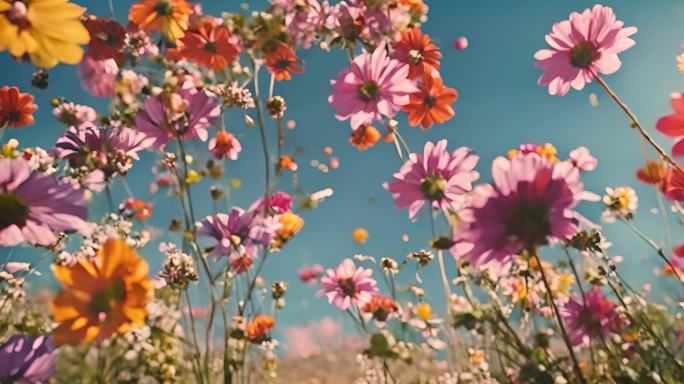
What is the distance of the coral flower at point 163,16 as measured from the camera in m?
1.00

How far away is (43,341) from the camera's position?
0.80 meters

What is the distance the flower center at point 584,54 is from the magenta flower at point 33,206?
46.5 inches

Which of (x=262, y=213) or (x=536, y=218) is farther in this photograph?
(x=262, y=213)

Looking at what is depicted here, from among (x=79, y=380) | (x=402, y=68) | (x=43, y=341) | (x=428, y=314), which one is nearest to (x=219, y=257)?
(x=43, y=341)

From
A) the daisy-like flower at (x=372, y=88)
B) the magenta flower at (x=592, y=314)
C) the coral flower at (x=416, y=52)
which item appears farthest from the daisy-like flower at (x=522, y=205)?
the magenta flower at (x=592, y=314)

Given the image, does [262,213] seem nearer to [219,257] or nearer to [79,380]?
[219,257]

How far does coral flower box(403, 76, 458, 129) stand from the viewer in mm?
1361

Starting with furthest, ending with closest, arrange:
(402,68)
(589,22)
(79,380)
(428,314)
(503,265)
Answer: (428,314) < (79,380) < (589,22) < (402,68) < (503,265)

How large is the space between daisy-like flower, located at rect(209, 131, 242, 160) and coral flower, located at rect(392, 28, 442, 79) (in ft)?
1.50

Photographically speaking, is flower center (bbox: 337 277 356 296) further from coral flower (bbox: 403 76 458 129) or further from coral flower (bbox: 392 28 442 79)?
coral flower (bbox: 392 28 442 79)

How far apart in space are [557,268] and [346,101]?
159cm

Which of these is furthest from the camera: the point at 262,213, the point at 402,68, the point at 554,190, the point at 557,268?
the point at 557,268

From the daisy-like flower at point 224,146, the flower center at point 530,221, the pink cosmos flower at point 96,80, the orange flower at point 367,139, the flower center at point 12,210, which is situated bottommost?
the flower center at point 530,221

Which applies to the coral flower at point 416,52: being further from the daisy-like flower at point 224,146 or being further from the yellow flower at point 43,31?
the yellow flower at point 43,31
